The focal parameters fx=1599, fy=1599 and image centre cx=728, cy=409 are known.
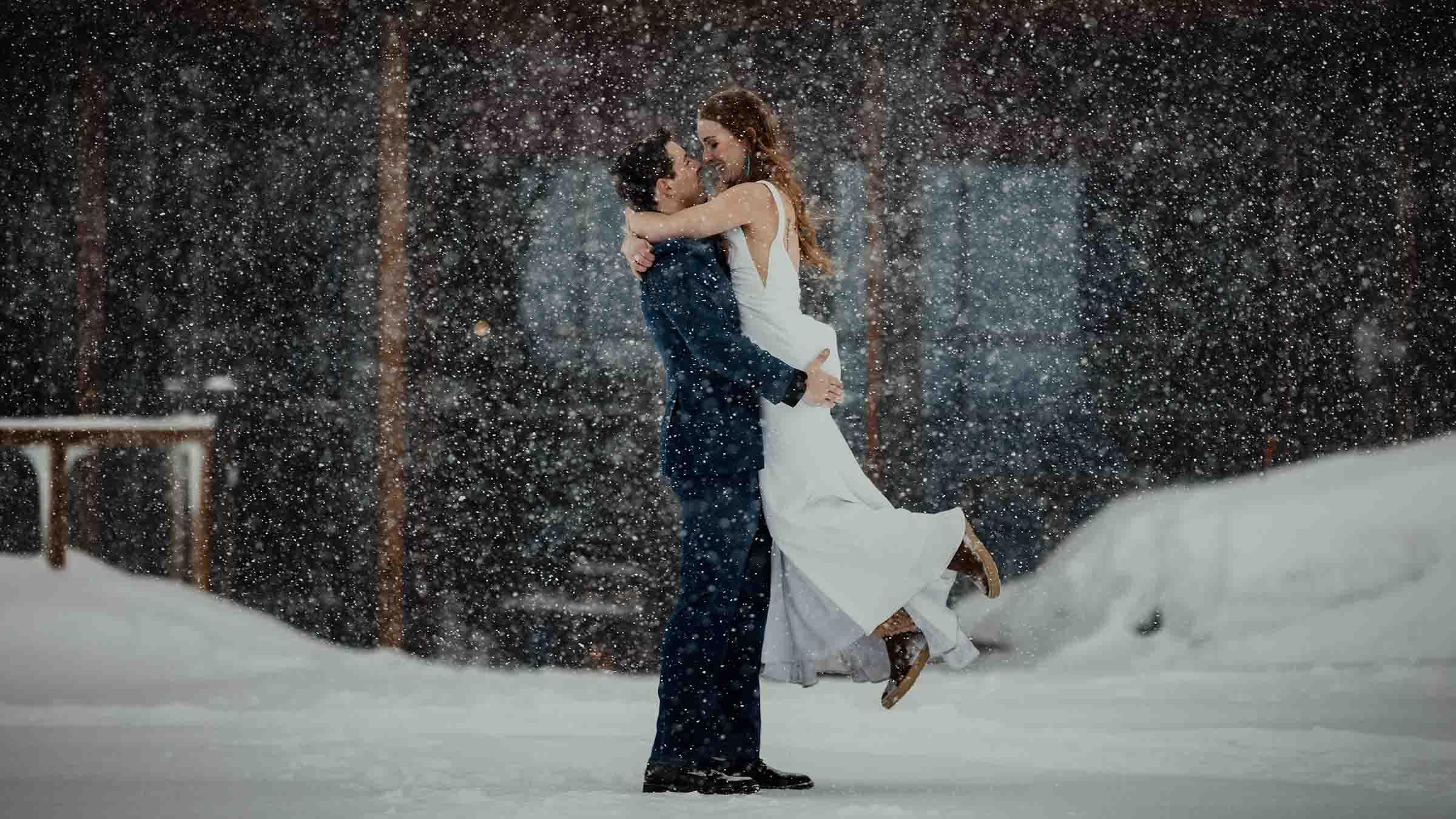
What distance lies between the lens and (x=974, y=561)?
3.96 m

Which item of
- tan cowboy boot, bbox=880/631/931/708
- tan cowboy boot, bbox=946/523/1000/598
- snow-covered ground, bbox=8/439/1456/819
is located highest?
tan cowboy boot, bbox=946/523/1000/598

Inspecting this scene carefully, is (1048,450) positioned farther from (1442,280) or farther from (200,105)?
(200,105)

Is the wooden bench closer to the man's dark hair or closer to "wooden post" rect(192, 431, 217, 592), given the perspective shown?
"wooden post" rect(192, 431, 217, 592)

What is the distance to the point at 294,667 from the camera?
6.43m

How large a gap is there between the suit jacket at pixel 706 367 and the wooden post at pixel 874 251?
3.36 metres

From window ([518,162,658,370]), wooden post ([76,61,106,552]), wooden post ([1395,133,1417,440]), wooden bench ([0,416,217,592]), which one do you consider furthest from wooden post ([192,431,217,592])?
wooden post ([1395,133,1417,440])

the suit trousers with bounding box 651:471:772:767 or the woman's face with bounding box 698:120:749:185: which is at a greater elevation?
the woman's face with bounding box 698:120:749:185

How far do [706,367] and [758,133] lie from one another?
0.62 m

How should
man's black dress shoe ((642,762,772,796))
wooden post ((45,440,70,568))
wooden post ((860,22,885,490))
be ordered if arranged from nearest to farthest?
man's black dress shoe ((642,762,772,796)) → wooden post ((45,440,70,568)) → wooden post ((860,22,885,490))

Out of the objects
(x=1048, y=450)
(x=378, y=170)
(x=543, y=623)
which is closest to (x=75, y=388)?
(x=378, y=170)

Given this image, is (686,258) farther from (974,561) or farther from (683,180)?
(974,561)

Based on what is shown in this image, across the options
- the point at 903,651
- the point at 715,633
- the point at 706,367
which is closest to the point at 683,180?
the point at 706,367

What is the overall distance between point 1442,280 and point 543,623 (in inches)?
186

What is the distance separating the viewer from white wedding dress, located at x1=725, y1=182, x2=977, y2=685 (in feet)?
12.9
